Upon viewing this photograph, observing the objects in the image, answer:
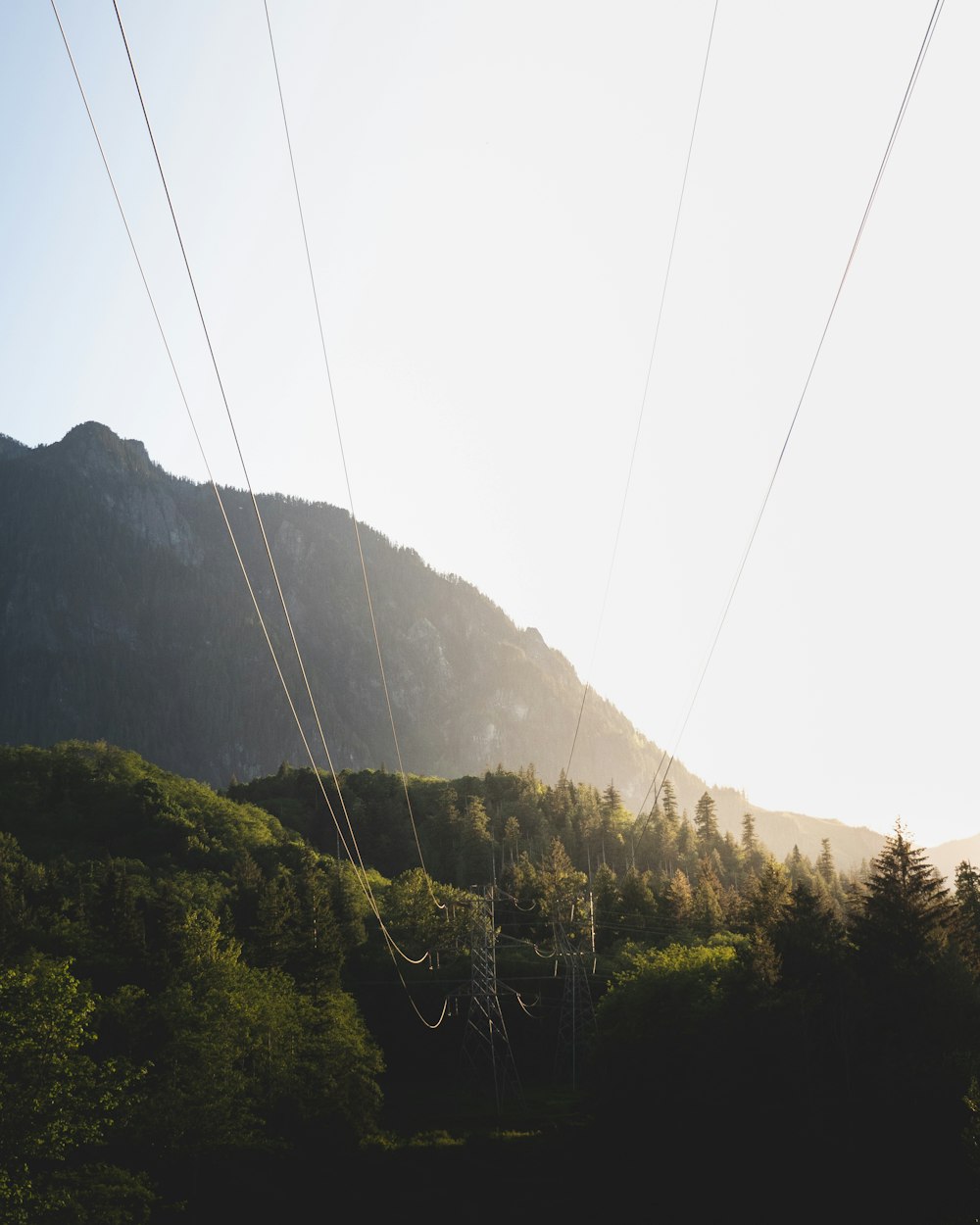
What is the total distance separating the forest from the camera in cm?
3650

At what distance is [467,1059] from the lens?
3066 inches

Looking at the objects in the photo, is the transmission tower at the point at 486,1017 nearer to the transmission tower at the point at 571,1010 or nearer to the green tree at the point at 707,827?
the transmission tower at the point at 571,1010

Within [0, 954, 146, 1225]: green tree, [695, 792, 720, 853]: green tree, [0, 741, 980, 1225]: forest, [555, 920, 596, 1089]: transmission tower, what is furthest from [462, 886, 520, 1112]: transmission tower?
[695, 792, 720, 853]: green tree

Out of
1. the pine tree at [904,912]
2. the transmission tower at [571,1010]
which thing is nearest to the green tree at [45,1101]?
the transmission tower at [571,1010]

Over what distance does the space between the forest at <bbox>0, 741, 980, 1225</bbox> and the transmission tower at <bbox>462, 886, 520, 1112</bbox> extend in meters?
0.41

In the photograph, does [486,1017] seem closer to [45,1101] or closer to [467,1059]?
[467,1059]

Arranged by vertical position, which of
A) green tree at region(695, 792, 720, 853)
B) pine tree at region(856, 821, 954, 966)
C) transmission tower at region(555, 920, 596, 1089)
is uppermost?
green tree at region(695, 792, 720, 853)

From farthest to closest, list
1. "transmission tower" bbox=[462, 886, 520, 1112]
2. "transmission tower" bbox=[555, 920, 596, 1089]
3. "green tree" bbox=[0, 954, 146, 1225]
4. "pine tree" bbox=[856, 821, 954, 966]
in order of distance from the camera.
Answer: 1. "transmission tower" bbox=[555, 920, 596, 1089]
2. "transmission tower" bbox=[462, 886, 520, 1112]
3. "pine tree" bbox=[856, 821, 954, 966]
4. "green tree" bbox=[0, 954, 146, 1225]

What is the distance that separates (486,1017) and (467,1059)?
12633 mm

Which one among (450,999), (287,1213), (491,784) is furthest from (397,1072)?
(491,784)

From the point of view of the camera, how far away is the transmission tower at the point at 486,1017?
53.9 metres

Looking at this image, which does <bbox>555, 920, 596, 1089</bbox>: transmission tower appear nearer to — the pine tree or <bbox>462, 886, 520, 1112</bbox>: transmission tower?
<bbox>462, 886, 520, 1112</bbox>: transmission tower

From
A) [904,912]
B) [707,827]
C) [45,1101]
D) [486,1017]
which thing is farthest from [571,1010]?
[707,827]

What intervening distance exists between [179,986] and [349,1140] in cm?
1485
